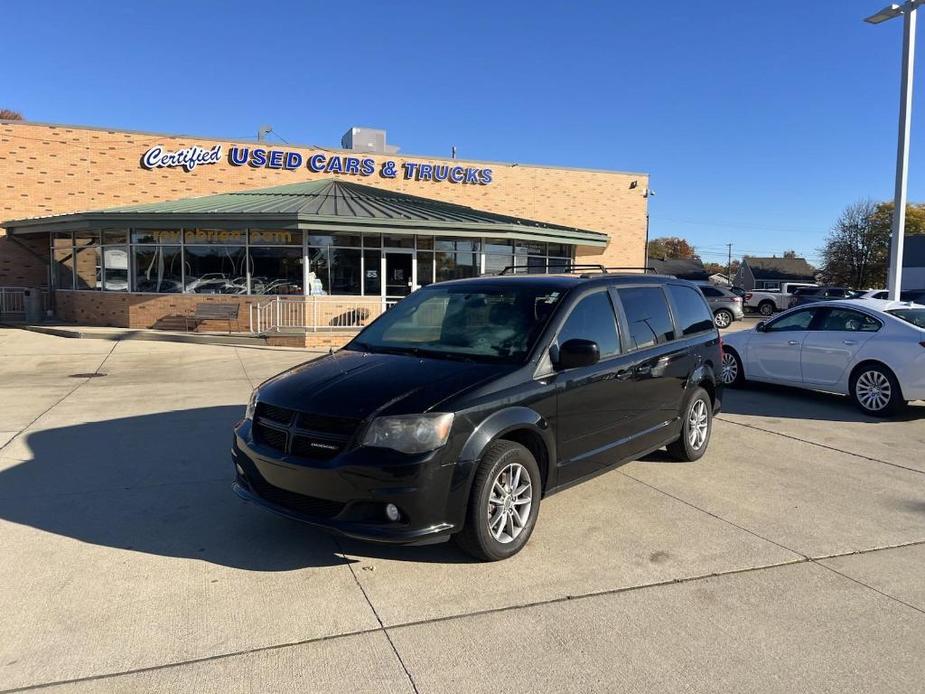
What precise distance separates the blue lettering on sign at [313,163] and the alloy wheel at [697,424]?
2099 centimetres

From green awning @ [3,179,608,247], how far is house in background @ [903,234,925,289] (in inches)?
1526

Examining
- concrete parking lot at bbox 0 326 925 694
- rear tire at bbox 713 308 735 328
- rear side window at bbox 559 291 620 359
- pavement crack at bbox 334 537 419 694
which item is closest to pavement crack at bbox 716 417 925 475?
concrete parking lot at bbox 0 326 925 694

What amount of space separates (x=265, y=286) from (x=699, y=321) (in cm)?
1506

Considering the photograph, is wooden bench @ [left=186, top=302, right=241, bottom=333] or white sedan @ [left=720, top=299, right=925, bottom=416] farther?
wooden bench @ [left=186, top=302, right=241, bottom=333]

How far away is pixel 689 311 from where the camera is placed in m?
6.52

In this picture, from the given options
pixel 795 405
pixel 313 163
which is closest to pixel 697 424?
pixel 795 405

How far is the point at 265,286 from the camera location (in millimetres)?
19453

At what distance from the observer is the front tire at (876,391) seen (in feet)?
27.1

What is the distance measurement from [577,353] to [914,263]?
57130 mm

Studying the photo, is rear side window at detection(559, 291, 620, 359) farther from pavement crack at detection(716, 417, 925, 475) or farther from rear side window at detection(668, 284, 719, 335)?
pavement crack at detection(716, 417, 925, 475)

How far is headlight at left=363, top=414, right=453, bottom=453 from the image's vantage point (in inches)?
146

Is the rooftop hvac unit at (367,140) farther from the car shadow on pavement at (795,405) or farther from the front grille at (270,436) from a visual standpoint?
the front grille at (270,436)

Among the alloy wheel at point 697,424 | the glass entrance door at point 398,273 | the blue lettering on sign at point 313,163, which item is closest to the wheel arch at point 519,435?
the alloy wheel at point 697,424

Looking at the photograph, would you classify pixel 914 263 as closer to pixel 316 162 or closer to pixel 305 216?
pixel 316 162
